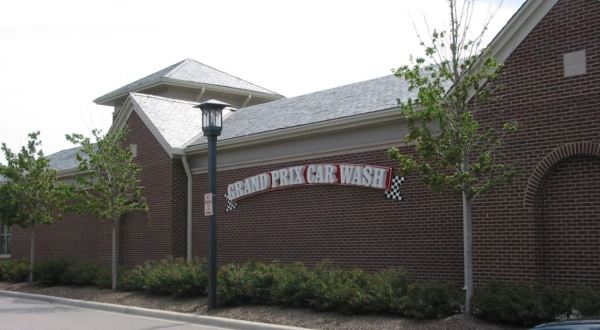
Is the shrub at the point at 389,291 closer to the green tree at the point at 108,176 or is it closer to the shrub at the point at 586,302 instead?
the shrub at the point at 586,302

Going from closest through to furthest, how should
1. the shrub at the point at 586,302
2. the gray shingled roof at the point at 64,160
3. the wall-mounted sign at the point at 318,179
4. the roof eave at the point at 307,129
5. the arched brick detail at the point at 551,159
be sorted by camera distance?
the shrub at the point at 586,302
the arched brick detail at the point at 551,159
the roof eave at the point at 307,129
the wall-mounted sign at the point at 318,179
the gray shingled roof at the point at 64,160

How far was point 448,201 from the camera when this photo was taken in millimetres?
14734

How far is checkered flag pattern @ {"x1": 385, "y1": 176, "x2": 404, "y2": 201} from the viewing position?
51.6ft

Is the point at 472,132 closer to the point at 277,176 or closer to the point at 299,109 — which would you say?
the point at 277,176

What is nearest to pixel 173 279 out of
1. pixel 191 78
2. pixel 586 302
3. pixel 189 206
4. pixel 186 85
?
pixel 189 206

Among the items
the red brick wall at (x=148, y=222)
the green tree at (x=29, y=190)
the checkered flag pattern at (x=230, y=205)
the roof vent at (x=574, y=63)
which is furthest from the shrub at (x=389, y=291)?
the green tree at (x=29, y=190)

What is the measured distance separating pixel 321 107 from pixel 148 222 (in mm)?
7259

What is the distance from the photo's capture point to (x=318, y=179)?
17531 mm

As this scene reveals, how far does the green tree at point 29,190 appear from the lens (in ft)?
79.3

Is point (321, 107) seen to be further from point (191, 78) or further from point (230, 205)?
point (191, 78)

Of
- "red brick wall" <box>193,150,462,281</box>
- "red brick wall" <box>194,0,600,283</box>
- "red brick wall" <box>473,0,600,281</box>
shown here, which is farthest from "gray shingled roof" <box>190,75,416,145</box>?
"red brick wall" <box>473,0,600,281</box>

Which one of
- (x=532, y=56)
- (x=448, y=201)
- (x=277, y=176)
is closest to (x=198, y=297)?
(x=277, y=176)

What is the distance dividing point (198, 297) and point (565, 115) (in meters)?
9.67

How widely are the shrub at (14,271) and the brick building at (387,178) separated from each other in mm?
2075
